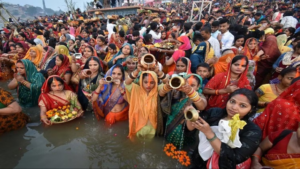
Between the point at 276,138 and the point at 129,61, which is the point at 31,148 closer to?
the point at 129,61

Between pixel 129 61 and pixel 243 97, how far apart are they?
9.82 ft

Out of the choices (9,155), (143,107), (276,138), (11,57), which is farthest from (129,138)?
(11,57)

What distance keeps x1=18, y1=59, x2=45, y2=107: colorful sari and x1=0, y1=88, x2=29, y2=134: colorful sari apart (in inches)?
35.5

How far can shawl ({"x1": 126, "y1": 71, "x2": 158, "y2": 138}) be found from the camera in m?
3.04

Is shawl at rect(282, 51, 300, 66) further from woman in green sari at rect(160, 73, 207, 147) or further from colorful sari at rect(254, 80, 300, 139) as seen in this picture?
woman in green sari at rect(160, 73, 207, 147)

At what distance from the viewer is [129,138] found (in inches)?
129

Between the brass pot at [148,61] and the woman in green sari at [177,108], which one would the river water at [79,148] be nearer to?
the woman in green sari at [177,108]

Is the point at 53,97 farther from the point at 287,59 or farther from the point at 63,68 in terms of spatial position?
the point at 287,59

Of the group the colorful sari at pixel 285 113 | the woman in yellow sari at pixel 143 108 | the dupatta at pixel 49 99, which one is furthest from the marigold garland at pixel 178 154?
the dupatta at pixel 49 99

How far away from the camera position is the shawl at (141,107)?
9.99 feet

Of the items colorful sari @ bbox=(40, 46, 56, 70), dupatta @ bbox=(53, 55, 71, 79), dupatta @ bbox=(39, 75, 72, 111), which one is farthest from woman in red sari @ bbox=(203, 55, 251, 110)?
colorful sari @ bbox=(40, 46, 56, 70)

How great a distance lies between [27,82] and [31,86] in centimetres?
14

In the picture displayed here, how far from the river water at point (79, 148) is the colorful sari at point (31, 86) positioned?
3.26 feet

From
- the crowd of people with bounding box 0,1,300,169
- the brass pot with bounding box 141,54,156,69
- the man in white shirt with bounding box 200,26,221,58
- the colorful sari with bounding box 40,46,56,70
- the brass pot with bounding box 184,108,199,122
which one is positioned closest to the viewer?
the brass pot with bounding box 184,108,199,122
